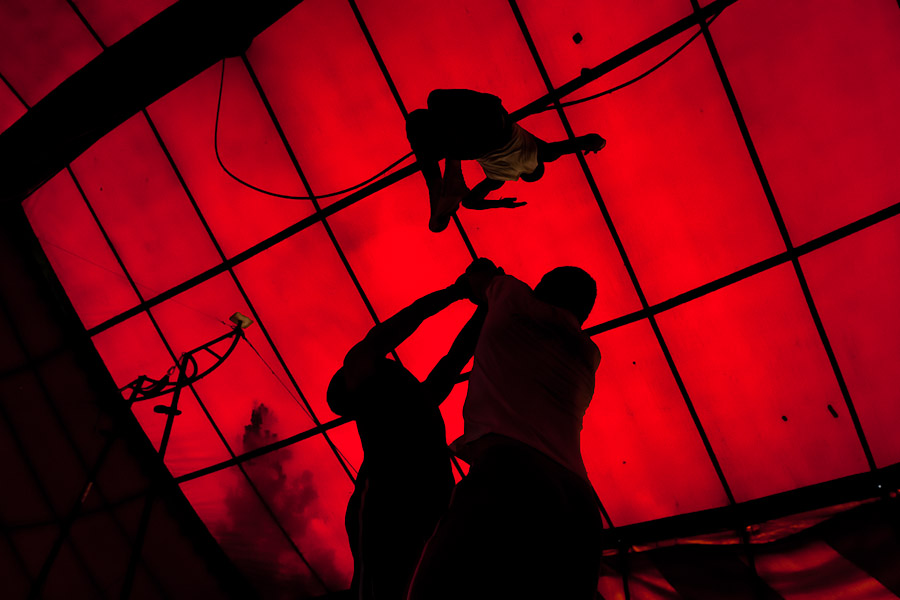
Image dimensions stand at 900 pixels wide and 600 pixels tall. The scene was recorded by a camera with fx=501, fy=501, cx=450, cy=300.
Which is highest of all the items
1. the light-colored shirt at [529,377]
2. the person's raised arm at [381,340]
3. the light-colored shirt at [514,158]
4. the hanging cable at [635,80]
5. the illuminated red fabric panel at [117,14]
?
the illuminated red fabric panel at [117,14]

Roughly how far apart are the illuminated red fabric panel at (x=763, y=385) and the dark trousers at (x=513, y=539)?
9.49 feet

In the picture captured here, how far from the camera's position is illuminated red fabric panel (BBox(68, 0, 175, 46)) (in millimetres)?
4410

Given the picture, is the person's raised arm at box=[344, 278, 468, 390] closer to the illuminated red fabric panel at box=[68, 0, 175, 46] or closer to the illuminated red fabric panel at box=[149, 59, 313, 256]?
the illuminated red fabric panel at box=[149, 59, 313, 256]

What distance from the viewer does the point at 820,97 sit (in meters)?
3.44

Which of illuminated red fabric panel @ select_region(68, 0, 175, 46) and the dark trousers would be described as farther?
illuminated red fabric panel @ select_region(68, 0, 175, 46)

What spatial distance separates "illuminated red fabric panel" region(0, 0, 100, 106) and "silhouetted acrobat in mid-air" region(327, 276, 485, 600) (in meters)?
4.77

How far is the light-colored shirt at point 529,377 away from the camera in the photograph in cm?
190

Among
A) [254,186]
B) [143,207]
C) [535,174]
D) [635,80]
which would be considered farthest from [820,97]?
[143,207]

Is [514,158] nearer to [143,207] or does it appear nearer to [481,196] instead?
[481,196]

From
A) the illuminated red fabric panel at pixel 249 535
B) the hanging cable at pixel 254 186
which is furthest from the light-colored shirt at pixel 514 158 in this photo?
the illuminated red fabric panel at pixel 249 535

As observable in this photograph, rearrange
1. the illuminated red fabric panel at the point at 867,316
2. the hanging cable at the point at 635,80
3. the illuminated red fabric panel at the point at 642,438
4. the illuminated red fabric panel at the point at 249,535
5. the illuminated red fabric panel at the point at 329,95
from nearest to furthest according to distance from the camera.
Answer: the hanging cable at the point at 635,80 < the illuminated red fabric panel at the point at 867,316 < the illuminated red fabric panel at the point at 329,95 < the illuminated red fabric panel at the point at 642,438 < the illuminated red fabric panel at the point at 249,535

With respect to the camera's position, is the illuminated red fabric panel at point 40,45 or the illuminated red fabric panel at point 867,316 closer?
the illuminated red fabric panel at point 867,316

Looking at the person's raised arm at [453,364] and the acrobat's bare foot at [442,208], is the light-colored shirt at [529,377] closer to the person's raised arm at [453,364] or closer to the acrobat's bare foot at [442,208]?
the person's raised arm at [453,364]

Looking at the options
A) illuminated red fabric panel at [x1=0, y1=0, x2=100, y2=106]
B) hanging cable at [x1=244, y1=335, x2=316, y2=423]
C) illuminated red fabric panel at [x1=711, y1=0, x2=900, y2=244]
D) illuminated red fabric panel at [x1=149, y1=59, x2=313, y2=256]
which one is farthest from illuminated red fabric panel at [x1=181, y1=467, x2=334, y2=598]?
illuminated red fabric panel at [x1=711, y1=0, x2=900, y2=244]
